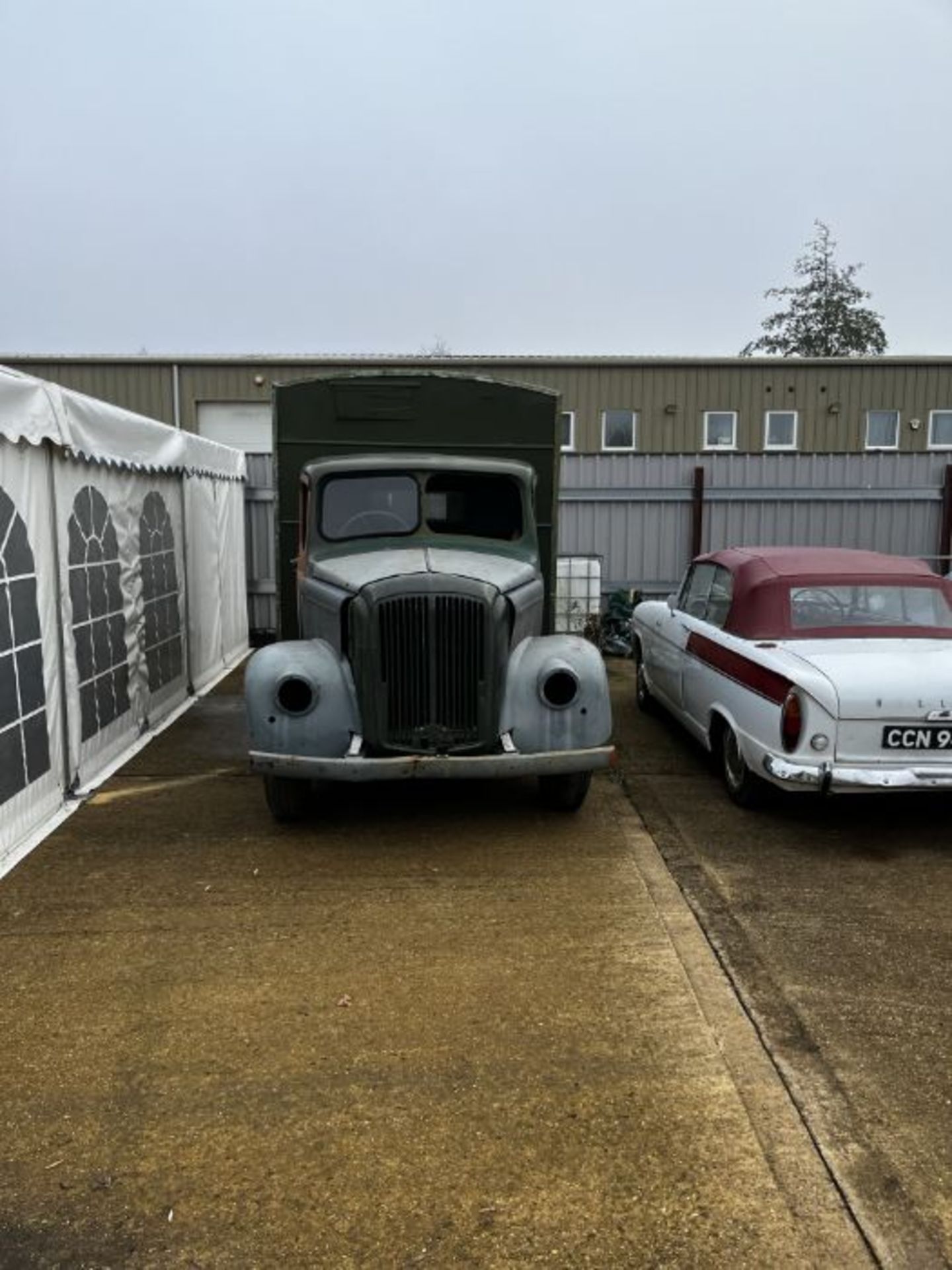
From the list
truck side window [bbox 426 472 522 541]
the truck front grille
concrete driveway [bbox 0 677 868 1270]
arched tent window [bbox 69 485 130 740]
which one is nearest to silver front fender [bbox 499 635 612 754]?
the truck front grille

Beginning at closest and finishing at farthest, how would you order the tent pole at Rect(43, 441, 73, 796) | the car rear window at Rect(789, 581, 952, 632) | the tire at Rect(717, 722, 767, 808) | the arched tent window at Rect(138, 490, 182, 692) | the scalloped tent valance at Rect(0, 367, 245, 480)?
the scalloped tent valance at Rect(0, 367, 245, 480) < the tent pole at Rect(43, 441, 73, 796) < the tire at Rect(717, 722, 767, 808) < the car rear window at Rect(789, 581, 952, 632) < the arched tent window at Rect(138, 490, 182, 692)

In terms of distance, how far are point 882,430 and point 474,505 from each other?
15177mm

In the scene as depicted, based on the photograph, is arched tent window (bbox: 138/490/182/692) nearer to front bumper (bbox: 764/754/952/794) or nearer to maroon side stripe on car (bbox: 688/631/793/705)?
maroon side stripe on car (bbox: 688/631/793/705)

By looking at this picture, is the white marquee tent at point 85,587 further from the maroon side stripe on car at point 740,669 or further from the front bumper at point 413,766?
the maroon side stripe on car at point 740,669

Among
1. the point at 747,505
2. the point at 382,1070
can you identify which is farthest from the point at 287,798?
the point at 747,505

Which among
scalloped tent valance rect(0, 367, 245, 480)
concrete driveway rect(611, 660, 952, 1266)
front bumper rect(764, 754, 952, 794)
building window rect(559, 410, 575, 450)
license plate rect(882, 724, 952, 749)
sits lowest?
concrete driveway rect(611, 660, 952, 1266)

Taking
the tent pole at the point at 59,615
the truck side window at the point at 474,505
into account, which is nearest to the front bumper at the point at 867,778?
the truck side window at the point at 474,505

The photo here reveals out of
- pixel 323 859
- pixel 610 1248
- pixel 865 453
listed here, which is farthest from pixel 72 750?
pixel 865 453

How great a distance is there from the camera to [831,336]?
121 feet

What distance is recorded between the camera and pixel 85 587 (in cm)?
608

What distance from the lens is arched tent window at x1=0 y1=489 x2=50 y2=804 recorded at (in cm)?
475

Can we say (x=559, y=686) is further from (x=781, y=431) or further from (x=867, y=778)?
(x=781, y=431)

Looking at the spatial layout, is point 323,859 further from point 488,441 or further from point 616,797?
point 488,441

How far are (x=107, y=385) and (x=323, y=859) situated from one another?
15.3 m
